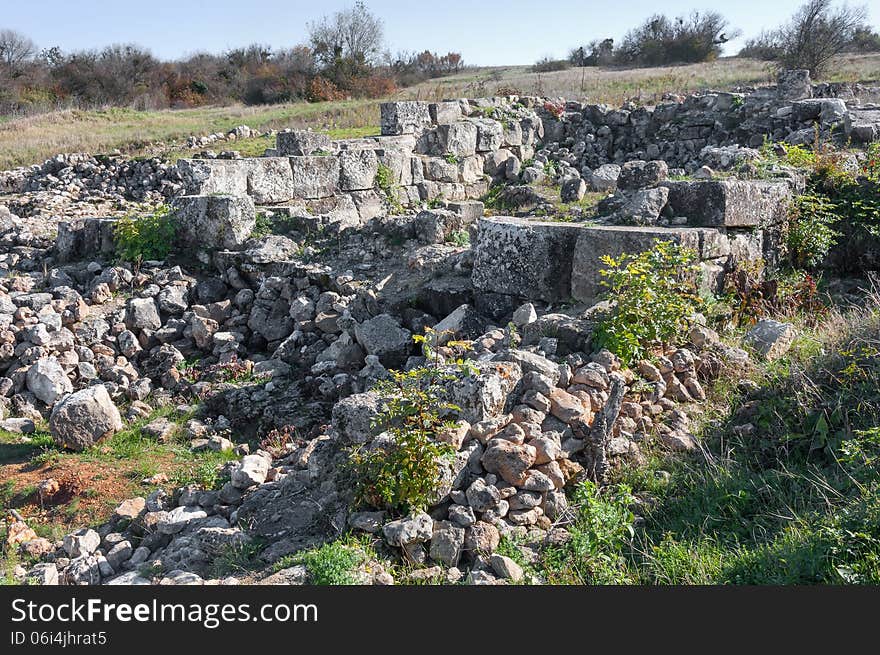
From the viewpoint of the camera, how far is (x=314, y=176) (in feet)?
37.3

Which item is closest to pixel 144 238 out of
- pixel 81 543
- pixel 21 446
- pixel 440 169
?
pixel 21 446

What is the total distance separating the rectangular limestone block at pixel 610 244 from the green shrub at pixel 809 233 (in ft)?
3.87

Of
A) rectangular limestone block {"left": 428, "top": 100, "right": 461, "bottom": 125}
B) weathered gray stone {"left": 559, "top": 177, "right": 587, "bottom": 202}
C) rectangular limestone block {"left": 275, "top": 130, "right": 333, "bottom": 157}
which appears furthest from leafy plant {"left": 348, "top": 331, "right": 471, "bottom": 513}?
rectangular limestone block {"left": 428, "top": 100, "right": 461, "bottom": 125}

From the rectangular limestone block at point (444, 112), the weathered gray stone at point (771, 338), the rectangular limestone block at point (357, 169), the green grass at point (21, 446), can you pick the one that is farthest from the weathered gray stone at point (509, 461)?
the rectangular limestone block at point (444, 112)

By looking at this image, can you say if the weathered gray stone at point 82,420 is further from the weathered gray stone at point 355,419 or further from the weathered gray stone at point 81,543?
the weathered gray stone at point 355,419

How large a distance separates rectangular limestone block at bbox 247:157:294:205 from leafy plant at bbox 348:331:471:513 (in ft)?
24.2

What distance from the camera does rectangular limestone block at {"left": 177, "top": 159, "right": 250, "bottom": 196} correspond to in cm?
1013

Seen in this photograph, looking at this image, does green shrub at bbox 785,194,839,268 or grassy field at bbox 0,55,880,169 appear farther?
grassy field at bbox 0,55,880,169

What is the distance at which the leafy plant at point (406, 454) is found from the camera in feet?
12.0

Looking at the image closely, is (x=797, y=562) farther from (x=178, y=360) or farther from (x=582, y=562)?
(x=178, y=360)

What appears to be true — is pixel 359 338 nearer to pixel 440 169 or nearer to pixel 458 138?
pixel 440 169

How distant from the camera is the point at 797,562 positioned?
3061 millimetres

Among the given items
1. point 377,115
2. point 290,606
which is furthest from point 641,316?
point 377,115

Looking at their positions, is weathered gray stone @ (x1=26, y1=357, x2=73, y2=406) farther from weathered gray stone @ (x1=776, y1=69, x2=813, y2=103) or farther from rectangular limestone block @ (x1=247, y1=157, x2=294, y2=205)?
weathered gray stone @ (x1=776, y1=69, x2=813, y2=103)
